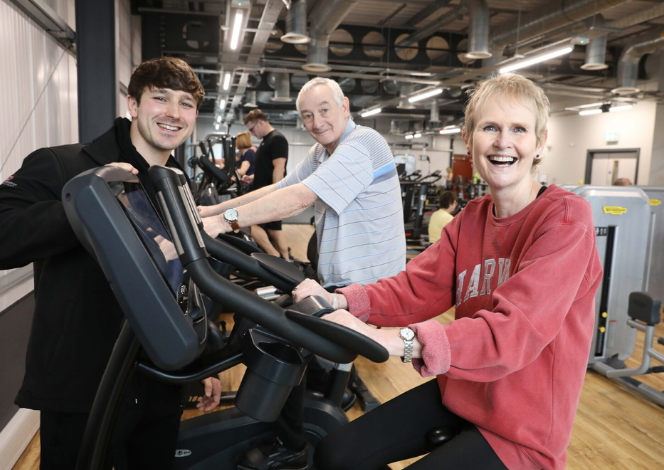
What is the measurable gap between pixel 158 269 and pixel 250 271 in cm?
30

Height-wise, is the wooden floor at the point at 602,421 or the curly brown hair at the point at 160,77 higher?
the curly brown hair at the point at 160,77

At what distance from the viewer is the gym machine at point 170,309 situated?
661 millimetres

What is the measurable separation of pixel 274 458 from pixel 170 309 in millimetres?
1506

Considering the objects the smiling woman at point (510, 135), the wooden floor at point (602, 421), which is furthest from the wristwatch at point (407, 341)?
the wooden floor at point (602, 421)

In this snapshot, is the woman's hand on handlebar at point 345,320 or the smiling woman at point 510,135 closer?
the woman's hand on handlebar at point 345,320

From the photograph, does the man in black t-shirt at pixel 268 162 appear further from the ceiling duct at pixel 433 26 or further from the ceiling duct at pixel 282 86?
the ceiling duct at pixel 282 86

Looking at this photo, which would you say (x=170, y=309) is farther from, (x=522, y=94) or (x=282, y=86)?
(x=282, y=86)

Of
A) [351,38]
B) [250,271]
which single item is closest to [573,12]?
[351,38]

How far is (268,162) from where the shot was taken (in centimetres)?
529

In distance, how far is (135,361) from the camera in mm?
938

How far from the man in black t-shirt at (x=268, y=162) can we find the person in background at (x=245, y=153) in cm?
122

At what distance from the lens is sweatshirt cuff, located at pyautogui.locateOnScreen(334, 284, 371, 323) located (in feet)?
4.39

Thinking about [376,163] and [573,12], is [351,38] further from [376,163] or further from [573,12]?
[376,163]

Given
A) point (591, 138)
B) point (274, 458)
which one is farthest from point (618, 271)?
point (591, 138)
